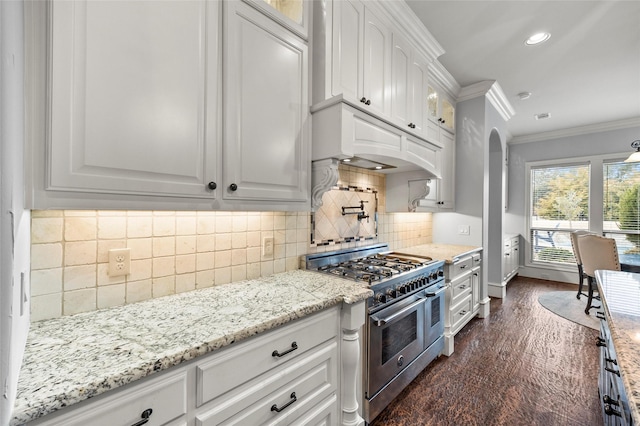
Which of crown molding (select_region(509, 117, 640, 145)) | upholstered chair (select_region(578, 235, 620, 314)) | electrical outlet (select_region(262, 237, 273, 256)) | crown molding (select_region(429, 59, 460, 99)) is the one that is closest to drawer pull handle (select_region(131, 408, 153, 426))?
electrical outlet (select_region(262, 237, 273, 256))

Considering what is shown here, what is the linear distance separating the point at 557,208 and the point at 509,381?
14.7 ft

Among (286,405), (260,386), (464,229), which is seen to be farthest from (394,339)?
(464,229)

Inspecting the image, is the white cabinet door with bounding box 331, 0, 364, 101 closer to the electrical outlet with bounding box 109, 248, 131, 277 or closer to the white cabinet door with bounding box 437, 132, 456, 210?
the electrical outlet with bounding box 109, 248, 131, 277

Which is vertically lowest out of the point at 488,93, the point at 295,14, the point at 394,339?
the point at 394,339

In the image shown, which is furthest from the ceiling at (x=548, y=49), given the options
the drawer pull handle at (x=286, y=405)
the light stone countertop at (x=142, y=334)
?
the drawer pull handle at (x=286, y=405)

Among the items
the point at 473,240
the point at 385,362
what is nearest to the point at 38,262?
the point at 385,362

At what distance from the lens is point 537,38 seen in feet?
8.37

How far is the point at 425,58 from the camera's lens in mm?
2615

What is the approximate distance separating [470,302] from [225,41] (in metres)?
3.30

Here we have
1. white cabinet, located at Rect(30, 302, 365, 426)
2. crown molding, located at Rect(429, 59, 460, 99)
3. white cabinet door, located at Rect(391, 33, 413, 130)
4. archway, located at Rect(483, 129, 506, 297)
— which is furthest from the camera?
archway, located at Rect(483, 129, 506, 297)

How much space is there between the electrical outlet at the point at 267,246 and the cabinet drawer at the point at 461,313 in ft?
6.23

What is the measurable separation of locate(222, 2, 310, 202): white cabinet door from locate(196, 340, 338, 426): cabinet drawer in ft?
2.53

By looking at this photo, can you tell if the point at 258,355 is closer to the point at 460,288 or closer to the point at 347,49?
the point at 347,49

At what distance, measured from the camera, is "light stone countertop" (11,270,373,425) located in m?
0.71
